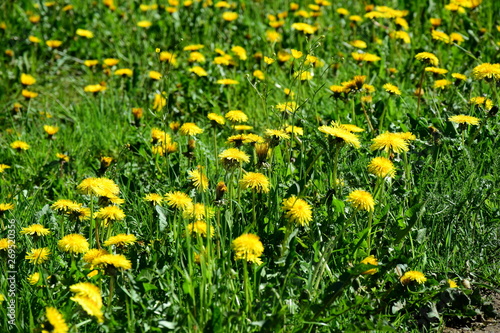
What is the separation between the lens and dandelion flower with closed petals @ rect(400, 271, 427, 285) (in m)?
2.30

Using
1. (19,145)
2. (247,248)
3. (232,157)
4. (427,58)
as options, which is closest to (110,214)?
(232,157)

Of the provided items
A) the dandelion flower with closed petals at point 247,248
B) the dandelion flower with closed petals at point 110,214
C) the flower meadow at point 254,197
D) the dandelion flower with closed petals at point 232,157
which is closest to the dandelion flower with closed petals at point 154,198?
the flower meadow at point 254,197

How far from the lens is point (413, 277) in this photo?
2303 millimetres

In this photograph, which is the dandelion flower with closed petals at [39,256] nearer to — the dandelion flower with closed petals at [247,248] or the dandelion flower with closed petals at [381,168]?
the dandelion flower with closed petals at [247,248]

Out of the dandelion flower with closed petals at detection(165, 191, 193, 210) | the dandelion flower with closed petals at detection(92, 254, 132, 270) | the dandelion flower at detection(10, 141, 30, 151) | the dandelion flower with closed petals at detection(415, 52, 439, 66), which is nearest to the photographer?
the dandelion flower with closed petals at detection(92, 254, 132, 270)

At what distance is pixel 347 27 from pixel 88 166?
2568 millimetres

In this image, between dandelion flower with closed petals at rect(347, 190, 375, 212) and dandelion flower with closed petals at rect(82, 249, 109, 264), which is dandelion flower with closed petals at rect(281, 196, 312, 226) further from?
dandelion flower with closed petals at rect(82, 249, 109, 264)

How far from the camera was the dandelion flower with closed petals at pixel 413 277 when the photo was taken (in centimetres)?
230

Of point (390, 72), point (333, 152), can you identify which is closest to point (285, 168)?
point (333, 152)

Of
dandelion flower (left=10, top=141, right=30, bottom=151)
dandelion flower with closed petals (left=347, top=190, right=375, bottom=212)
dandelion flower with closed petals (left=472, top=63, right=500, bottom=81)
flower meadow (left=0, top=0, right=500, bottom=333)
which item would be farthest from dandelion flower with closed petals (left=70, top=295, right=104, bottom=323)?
dandelion flower with closed petals (left=472, top=63, right=500, bottom=81)

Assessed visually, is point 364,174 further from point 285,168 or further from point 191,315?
point 191,315

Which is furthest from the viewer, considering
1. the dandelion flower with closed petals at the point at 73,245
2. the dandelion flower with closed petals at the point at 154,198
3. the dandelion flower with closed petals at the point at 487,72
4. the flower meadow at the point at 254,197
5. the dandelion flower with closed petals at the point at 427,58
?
the dandelion flower with closed petals at the point at 427,58

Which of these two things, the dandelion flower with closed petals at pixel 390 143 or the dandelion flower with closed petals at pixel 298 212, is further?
the dandelion flower with closed petals at pixel 390 143

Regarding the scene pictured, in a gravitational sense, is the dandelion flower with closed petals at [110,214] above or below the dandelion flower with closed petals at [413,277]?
above
